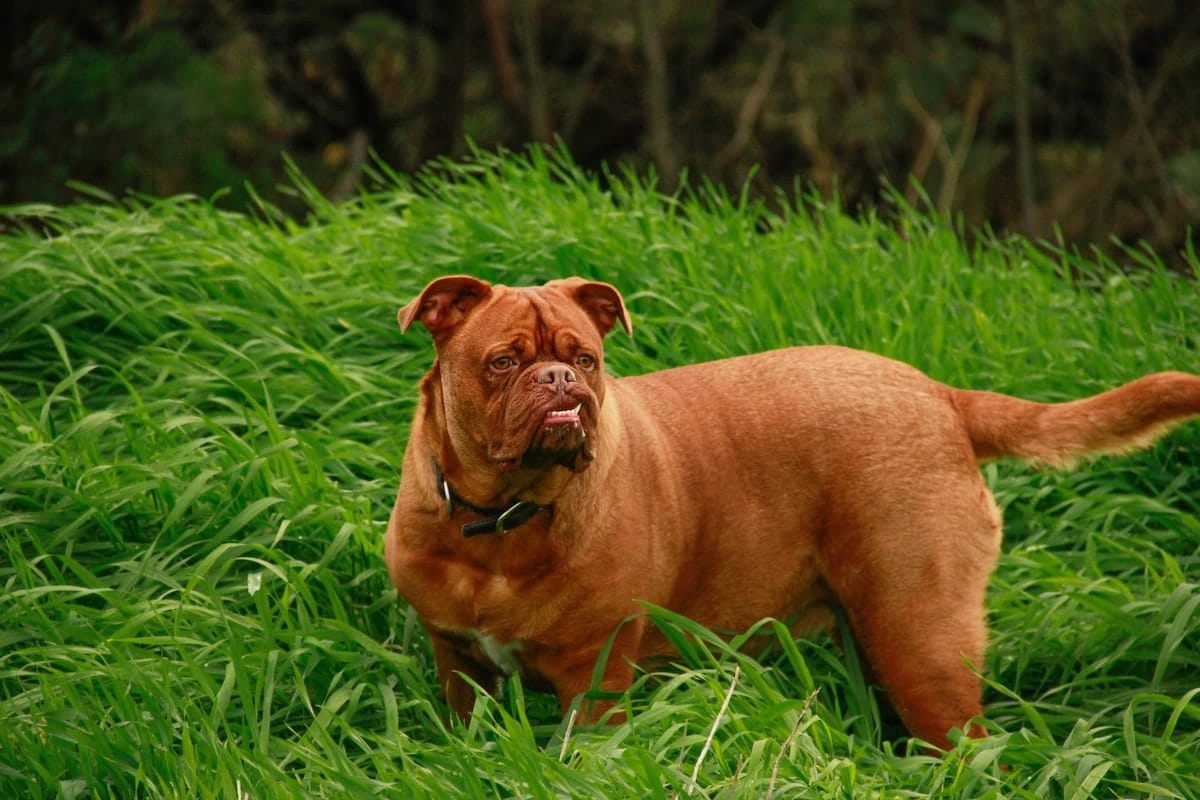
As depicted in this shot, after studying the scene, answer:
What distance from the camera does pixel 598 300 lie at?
12.9ft

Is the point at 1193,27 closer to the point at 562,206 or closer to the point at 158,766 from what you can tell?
the point at 562,206

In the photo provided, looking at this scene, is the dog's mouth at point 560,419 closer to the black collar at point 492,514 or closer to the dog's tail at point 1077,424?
the black collar at point 492,514

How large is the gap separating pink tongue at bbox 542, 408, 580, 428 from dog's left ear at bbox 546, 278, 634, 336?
418mm

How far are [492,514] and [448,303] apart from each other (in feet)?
1.69

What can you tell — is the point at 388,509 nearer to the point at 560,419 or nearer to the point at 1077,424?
the point at 560,419

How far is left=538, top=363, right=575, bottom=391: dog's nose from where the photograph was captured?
3.48 meters

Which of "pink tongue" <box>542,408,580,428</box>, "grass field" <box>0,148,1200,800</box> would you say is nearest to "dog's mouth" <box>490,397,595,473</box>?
"pink tongue" <box>542,408,580,428</box>

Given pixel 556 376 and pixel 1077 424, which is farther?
pixel 1077 424

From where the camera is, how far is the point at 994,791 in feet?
11.1

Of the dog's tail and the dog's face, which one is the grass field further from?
the dog's face

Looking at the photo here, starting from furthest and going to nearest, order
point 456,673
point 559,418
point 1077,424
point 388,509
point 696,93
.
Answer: point 696,93 → point 388,509 → point 1077,424 → point 456,673 → point 559,418

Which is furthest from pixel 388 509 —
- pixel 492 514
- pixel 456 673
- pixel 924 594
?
pixel 924 594

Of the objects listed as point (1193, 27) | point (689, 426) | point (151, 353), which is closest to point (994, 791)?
point (689, 426)

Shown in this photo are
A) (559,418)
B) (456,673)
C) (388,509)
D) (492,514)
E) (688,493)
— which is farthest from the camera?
(388,509)
